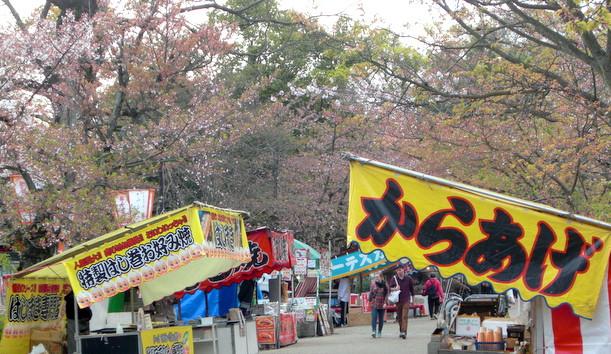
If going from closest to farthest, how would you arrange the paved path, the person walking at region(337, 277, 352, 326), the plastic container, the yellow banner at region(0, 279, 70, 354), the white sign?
1. the plastic container
2. the yellow banner at region(0, 279, 70, 354)
3. the paved path
4. the white sign
5. the person walking at region(337, 277, 352, 326)

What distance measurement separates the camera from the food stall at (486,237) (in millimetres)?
7281

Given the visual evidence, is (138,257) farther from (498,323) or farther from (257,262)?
(257,262)

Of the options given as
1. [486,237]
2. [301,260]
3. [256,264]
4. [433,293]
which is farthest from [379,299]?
[486,237]

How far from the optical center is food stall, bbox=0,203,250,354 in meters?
10.7

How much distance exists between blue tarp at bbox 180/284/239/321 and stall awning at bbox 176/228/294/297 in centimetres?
147

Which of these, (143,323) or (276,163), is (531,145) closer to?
(143,323)

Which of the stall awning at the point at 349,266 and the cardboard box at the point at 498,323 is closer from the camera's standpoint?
the cardboard box at the point at 498,323

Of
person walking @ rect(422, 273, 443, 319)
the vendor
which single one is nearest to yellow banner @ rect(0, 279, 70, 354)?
the vendor

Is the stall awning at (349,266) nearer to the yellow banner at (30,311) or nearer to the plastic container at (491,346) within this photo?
the yellow banner at (30,311)

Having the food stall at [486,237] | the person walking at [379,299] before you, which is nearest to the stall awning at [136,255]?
the food stall at [486,237]

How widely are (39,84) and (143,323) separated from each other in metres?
4.99

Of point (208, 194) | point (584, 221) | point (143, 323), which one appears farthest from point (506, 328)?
point (208, 194)

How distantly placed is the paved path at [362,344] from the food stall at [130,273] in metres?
5.80

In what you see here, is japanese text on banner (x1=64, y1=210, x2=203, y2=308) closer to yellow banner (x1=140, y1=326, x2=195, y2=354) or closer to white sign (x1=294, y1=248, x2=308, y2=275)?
yellow banner (x1=140, y1=326, x2=195, y2=354)
